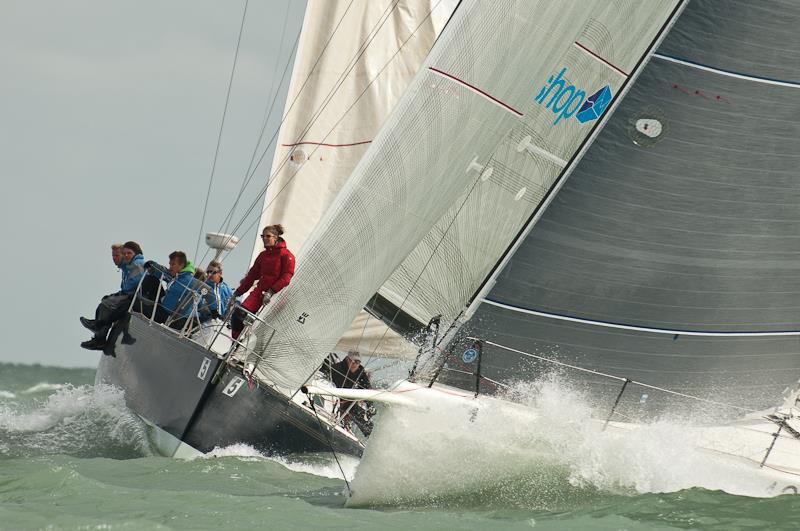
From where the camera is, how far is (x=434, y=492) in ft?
22.1

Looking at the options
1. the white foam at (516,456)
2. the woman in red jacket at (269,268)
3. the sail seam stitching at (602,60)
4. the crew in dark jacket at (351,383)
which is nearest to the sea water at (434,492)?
the white foam at (516,456)

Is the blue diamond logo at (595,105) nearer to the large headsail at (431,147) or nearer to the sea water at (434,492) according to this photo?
the large headsail at (431,147)

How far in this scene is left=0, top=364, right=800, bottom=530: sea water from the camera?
19.5 ft

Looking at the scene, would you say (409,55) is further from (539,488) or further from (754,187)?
(539,488)

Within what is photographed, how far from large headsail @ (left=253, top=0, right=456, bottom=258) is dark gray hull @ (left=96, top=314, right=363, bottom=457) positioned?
3.88 m

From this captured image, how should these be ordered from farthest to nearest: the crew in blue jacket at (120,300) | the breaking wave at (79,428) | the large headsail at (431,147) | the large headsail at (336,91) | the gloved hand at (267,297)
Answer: the large headsail at (336,91), the crew in blue jacket at (120,300), the breaking wave at (79,428), the gloved hand at (267,297), the large headsail at (431,147)

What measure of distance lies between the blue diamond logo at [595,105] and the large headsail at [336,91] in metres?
5.40

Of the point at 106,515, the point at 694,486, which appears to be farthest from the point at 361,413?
the point at 106,515

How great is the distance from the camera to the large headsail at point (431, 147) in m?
7.09

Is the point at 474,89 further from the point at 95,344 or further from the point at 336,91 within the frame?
the point at 336,91

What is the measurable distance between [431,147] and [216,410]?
2824 millimetres

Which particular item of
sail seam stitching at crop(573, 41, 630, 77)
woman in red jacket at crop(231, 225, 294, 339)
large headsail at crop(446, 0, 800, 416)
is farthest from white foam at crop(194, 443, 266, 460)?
sail seam stitching at crop(573, 41, 630, 77)

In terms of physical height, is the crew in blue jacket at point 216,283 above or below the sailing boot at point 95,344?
above

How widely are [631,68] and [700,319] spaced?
1.64 m
